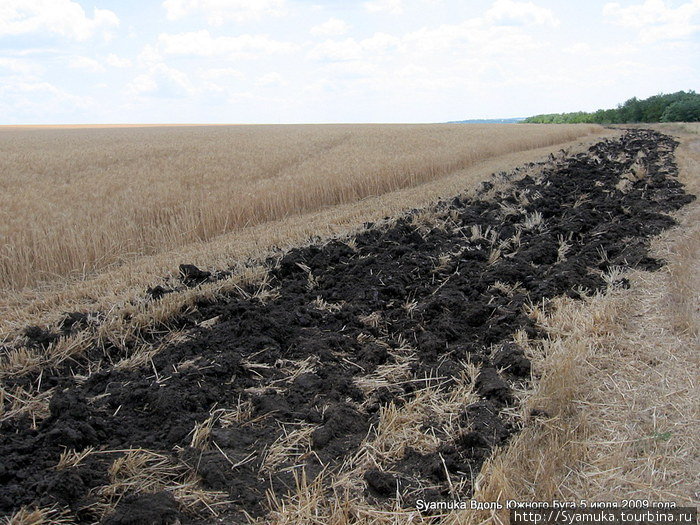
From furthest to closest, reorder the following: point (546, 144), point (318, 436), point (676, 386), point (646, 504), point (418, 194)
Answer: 1. point (546, 144)
2. point (418, 194)
3. point (676, 386)
4. point (318, 436)
5. point (646, 504)

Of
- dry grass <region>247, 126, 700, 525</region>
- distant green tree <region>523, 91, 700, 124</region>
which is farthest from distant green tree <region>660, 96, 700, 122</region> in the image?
dry grass <region>247, 126, 700, 525</region>

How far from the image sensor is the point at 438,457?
3.30m

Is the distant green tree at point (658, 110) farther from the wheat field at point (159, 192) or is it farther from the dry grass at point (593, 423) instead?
the dry grass at point (593, 423)

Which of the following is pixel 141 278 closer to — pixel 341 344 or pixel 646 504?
pixel 341 344

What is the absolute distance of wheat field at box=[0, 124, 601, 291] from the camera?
792cm

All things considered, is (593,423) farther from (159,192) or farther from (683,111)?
(683,111)

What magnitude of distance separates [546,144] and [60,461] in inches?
1059

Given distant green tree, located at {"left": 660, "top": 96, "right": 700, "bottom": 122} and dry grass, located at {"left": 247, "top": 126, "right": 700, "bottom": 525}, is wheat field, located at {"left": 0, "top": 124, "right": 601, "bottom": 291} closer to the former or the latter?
dry grass, located at {"left": 247, "top": 126, "right": 700, "bottom": 525}

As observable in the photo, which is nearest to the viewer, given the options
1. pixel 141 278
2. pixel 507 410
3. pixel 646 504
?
pixel 646 504

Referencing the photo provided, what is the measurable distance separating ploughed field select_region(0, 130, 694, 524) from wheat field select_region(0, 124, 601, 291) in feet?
7.81

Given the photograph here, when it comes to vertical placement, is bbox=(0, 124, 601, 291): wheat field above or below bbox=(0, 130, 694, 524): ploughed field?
above

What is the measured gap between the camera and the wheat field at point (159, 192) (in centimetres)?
792

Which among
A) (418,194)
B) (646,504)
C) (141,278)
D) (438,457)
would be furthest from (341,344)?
(418,194)

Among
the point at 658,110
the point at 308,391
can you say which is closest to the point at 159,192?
the point at 308,391
